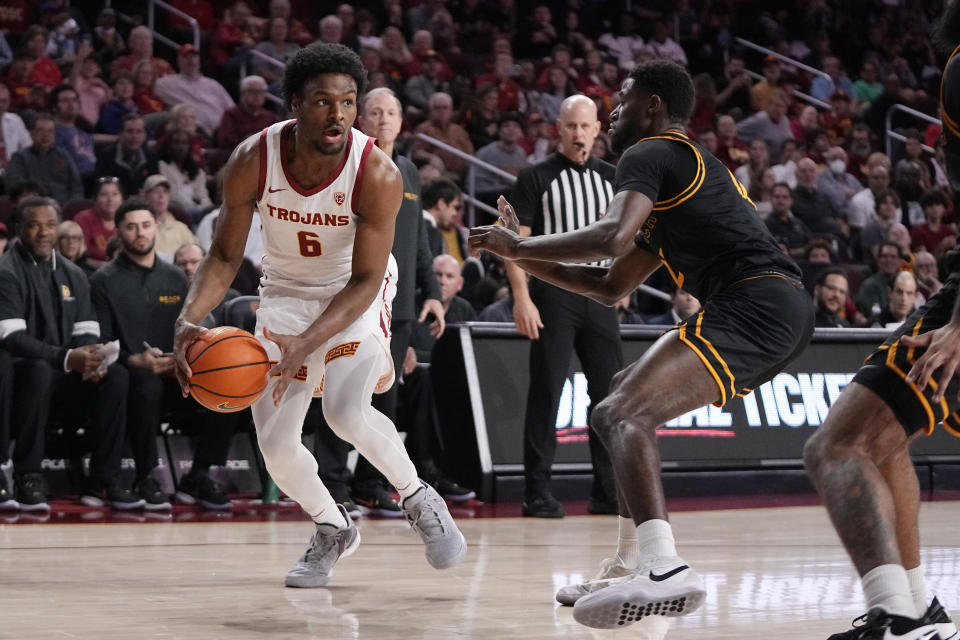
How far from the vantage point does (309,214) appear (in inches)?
189

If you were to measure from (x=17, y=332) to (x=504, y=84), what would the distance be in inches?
314

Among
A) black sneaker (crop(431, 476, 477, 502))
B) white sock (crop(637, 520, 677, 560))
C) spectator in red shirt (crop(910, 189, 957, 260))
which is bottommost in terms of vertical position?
black sneaker (crop(431, 476, 477, 502))

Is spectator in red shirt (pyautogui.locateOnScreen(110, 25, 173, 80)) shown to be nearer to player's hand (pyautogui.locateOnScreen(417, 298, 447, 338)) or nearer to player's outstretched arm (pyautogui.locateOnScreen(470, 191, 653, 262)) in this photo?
player's hand (pyautogui.locateOnScreen(417, 298, 447, 338))

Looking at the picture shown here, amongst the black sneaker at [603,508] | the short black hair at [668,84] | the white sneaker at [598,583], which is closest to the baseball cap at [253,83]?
the black sneaker at [603,508]

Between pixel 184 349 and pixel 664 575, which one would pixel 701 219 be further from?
pixel 184 349

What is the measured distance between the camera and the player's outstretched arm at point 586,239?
13.3 feet

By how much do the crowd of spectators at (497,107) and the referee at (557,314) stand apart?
5.12 feet

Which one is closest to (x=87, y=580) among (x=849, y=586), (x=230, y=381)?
(x=230, y=381)

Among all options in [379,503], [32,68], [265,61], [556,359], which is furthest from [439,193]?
[32,68]

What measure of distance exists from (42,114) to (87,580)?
20.5 feet

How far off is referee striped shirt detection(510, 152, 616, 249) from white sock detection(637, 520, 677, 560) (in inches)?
138

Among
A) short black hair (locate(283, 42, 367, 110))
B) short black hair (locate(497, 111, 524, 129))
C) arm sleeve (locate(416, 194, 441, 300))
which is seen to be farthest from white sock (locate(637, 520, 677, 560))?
short black hair (locate(497, 111, 524, 129))

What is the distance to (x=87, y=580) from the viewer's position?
492 centimetres

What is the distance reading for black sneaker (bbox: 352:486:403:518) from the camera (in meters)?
7.46
